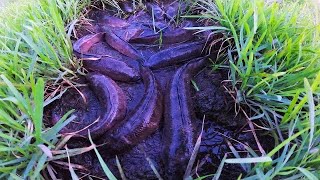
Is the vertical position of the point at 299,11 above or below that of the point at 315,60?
above

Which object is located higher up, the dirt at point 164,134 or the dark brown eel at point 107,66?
the dark brown eel at point 107,66

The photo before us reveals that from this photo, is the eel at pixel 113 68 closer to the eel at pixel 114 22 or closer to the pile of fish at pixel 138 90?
the pile of fish at pixel 138 90

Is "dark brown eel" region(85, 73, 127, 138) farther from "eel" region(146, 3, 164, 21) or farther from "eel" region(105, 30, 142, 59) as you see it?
"eel" region(146, 3, 164, 21)

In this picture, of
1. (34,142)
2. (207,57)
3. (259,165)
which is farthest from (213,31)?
(34,142)

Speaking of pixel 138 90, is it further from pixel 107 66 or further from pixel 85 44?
pixel 85 44

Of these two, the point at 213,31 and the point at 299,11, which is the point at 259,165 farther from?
the point at 299,11

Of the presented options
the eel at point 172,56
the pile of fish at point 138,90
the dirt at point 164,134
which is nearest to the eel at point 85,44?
the pile of fish at point 138,90

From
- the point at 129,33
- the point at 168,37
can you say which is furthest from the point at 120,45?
the point at 168,37

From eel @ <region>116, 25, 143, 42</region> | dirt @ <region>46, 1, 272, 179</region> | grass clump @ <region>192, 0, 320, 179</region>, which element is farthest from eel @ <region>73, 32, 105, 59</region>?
grass clump @ <region>192, 0, 320, 179</region>
